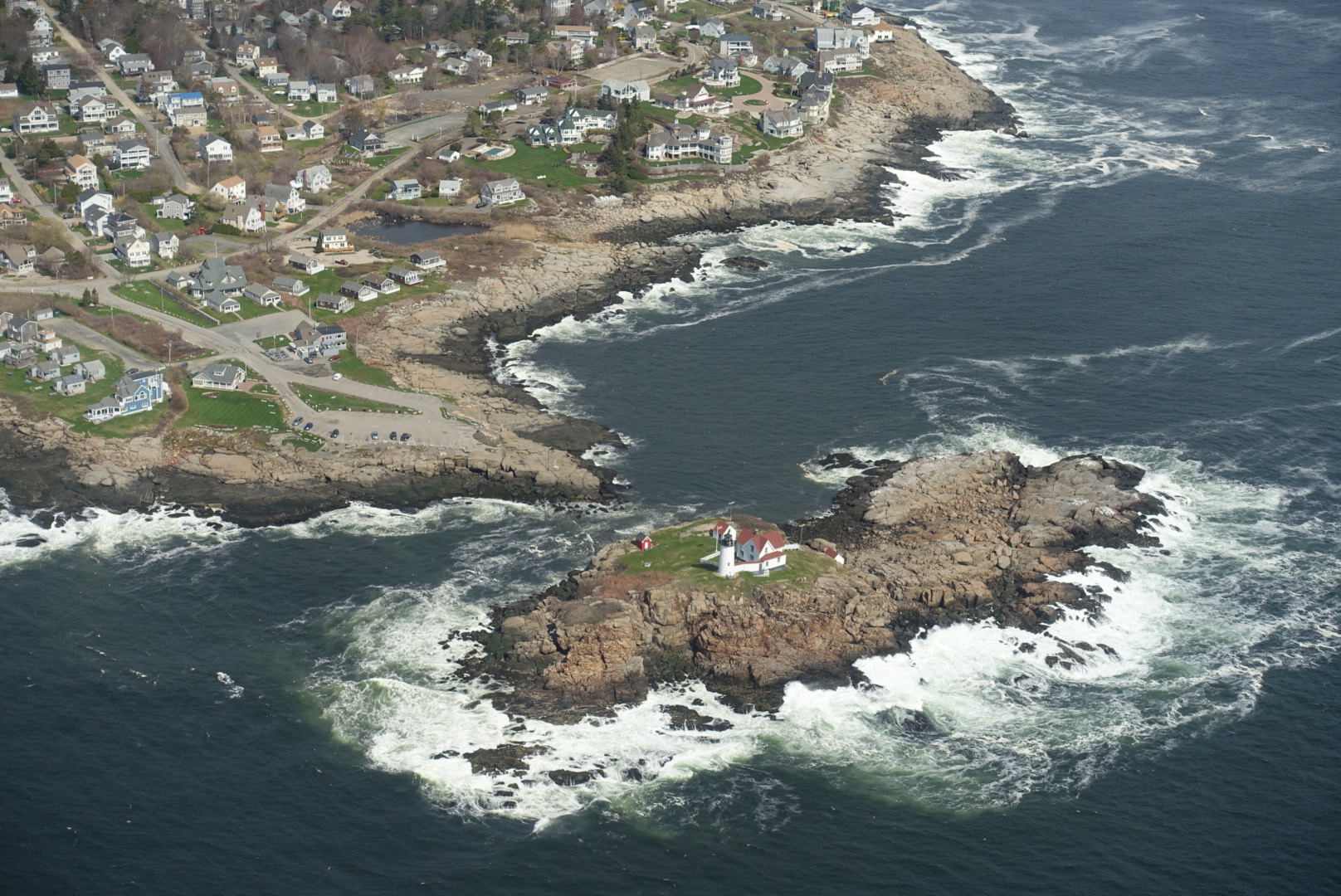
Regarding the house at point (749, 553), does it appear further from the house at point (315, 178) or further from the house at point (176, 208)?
the house at point (315, 178)

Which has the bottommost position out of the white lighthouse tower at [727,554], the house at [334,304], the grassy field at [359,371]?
the white lighthouse tower at [727,554]

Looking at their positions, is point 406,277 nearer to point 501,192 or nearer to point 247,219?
point 247,219

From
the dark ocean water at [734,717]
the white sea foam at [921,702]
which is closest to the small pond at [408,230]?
the dark ocean water at [734,717]

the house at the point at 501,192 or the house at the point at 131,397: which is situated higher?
the house at the point at 501,192

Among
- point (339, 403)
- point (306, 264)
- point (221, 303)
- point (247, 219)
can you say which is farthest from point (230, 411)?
point (247, 219)

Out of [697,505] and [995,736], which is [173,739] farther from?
[995,736]

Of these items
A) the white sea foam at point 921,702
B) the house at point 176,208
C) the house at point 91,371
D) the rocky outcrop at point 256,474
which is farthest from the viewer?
the house at point 176,208
